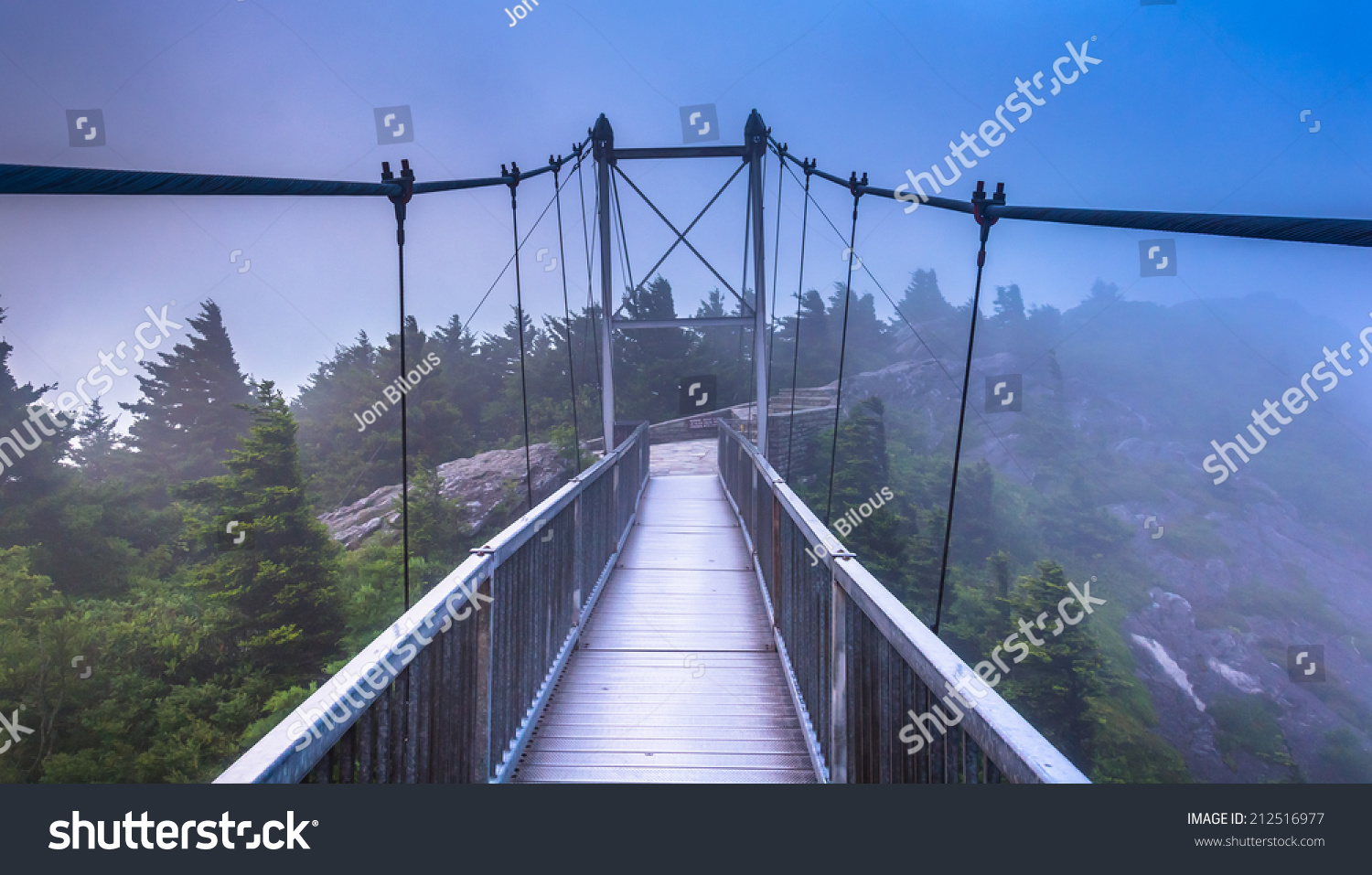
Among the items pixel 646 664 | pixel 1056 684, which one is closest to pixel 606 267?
pixel 646 664

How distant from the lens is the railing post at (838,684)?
238 cm

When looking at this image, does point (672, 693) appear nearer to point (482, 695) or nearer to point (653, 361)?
point (482, 695)

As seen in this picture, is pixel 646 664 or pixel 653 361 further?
pixel 653 361

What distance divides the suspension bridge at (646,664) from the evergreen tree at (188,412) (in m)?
38.2

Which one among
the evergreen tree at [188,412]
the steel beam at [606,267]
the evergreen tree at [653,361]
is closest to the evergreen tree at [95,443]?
the evergreen tree at [188,412]

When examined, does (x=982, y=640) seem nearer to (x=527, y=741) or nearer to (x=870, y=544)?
(x=870, y=544)

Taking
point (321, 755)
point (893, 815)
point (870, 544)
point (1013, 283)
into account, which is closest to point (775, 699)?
point (893, 815)

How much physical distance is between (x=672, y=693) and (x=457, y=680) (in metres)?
1.77

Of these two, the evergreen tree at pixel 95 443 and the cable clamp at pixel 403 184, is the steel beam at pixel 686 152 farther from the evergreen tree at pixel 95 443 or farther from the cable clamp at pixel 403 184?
the evergreen tree at pixel 95 443

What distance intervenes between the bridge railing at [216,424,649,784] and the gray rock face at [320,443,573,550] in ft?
80.5

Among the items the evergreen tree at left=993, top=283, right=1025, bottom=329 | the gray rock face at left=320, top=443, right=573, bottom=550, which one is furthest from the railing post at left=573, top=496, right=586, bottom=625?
the evergreen tree at left=993, top=283, right=1025, bottom=329

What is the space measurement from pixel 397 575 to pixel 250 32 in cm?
10572

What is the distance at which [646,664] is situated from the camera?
161 inches

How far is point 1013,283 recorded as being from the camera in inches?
3590
